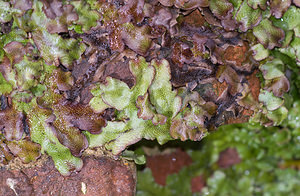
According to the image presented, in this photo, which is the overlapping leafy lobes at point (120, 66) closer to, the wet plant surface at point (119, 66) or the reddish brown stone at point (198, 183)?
the wet plant surface at point (119, 66)

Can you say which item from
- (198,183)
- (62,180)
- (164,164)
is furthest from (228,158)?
(62,180)

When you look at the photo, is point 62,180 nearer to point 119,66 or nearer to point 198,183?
point 119,66

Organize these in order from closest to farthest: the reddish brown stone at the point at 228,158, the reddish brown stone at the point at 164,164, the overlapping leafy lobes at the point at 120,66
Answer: the overlapping leafy lobes at the point at 120,66 < the reddish brown stone at the point at 164,164 < the reddish brown stone at the point at 228,158

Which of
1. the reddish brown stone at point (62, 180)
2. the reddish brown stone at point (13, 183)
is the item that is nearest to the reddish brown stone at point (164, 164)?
the reddish brown stone at point (62, 180)

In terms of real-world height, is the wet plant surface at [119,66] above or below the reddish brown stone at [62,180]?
above

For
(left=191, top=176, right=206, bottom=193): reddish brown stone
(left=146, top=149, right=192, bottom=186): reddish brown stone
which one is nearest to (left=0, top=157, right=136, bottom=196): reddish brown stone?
(left=146, top=149, right=192, bottom=186): reddish brown stone

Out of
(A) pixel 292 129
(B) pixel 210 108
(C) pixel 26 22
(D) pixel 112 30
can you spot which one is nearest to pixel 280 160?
(A) pixel 292 129
